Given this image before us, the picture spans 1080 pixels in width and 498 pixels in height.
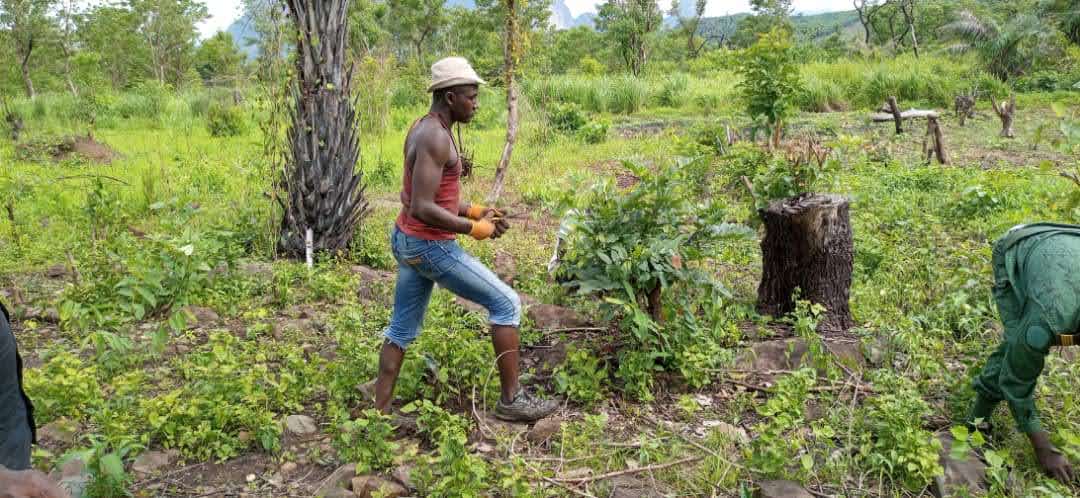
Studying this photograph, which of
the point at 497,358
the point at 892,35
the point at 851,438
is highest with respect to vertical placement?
the point at 892,35

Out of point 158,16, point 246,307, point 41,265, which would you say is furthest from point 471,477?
point 158,16

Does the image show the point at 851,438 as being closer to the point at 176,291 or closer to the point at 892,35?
the point at 176,291

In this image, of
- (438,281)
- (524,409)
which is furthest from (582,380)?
(438,281)

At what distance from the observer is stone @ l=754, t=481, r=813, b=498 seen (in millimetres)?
2822

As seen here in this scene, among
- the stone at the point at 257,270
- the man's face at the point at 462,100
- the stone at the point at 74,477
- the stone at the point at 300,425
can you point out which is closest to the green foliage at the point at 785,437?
the man's face at the point at 462,100

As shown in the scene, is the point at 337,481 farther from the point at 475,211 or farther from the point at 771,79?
the point at 771,79

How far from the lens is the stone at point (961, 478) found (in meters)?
2.90

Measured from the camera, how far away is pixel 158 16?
31609 mm

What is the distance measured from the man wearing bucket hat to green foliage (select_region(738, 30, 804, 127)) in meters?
5.99

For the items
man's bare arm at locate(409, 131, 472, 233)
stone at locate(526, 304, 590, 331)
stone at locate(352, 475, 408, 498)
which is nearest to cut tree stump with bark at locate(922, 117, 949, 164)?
stone at locate(526, 304, 590, 331)

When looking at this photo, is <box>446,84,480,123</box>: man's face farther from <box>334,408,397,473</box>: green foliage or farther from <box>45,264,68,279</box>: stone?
<box>45,264,68,279</box>: stone

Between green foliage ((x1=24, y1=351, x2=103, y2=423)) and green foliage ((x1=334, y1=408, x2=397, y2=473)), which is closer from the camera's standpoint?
green foliage ((x1=334, y1=408, x2=397, y2=473))

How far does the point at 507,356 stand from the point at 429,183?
33.3 inches

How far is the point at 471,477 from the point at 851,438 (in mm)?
1585
